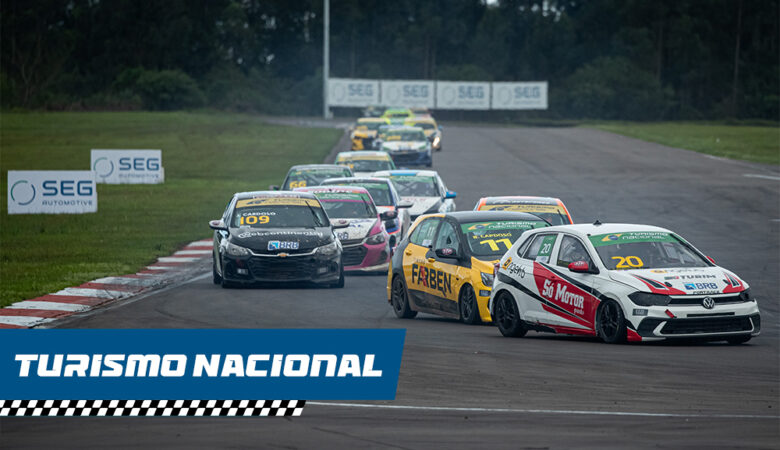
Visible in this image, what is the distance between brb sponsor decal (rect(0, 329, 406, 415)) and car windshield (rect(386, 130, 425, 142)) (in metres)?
38.1

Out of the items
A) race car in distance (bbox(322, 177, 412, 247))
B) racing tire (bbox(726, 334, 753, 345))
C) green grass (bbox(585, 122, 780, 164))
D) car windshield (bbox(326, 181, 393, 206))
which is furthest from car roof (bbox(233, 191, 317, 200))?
green grass (bbox(585, 122, 780, 164))

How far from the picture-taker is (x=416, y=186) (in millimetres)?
28781

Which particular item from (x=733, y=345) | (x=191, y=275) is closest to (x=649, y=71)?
(x=191, y=275)

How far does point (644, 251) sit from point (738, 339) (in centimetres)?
141

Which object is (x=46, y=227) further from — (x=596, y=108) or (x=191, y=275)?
(x=596, y=108)

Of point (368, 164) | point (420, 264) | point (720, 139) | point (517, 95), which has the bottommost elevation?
point (720, 139)

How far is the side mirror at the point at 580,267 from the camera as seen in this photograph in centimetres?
1371

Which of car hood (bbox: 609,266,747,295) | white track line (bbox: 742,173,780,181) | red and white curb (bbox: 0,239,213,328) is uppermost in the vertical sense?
car hood (bbox: 609,266,747,295)

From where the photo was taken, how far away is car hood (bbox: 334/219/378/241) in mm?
22188

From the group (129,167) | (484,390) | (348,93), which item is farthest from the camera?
(348,93)

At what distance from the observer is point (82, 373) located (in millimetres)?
9211

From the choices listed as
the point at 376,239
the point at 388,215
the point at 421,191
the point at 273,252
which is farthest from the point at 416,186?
the point at 273,252

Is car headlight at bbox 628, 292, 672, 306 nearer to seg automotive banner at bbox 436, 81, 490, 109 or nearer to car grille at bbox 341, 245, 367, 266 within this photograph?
car grille at bbox 341, 245, 367, 266

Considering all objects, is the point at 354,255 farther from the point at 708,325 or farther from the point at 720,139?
the point at 720,139
